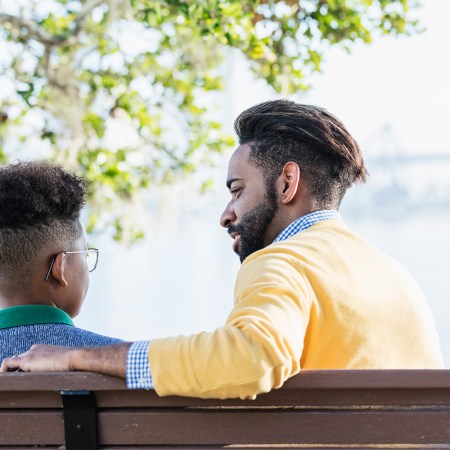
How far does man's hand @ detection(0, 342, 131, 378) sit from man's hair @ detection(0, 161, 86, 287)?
15.7 inches

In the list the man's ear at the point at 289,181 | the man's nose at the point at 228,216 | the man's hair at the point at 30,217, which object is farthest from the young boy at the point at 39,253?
the man's ear at the point at 289,181

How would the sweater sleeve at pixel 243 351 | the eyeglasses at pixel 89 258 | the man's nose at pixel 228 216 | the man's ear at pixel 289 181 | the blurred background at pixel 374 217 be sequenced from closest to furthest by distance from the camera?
the sweater sleeve at pixel 243 351 < the eyeglasses at pixel 89 258 < the man's ear at pixel 289 181 < the man's nose at pixel 228 216 < the blurred background at pixel 374 217

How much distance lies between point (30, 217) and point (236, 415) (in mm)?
766

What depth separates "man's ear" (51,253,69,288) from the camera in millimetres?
2227

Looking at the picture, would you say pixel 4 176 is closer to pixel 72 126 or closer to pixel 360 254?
pixel 360 254

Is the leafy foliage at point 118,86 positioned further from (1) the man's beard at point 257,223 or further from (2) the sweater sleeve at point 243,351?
(2) the sweater sleeve at point 243,351

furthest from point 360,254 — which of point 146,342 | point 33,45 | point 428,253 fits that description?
point 428,253

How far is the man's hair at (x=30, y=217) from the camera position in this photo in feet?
7.21

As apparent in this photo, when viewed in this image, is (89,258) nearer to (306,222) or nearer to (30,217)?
(30,217)

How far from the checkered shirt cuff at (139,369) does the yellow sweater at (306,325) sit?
0.02 m

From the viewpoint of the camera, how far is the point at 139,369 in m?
1.67

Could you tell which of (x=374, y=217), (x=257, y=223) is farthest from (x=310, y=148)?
(x=374, y=217)

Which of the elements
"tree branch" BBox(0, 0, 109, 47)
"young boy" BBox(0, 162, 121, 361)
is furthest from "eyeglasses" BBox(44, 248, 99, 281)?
"tree branch" BBox(0, 0, 109, 47)

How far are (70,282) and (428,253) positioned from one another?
22.7 m
